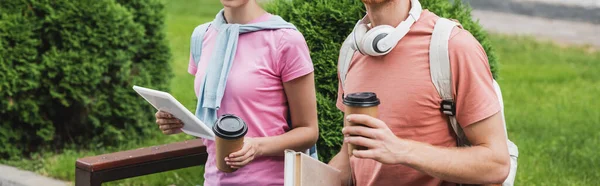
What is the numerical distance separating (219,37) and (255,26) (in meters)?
0.13

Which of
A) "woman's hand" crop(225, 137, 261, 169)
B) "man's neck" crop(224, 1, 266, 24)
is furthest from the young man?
"man's neck" crop(224, 1, 266, 24)

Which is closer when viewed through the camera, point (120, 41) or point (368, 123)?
point (368, 123)

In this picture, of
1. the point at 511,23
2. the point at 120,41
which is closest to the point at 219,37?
the point at 120,41

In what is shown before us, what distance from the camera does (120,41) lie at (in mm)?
7203

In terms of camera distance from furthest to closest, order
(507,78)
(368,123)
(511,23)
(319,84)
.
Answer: (511,23)
(507,78)
(319,84)
(368,123)

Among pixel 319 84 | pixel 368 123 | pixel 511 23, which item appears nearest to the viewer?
pixel 368 123

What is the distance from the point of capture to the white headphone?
2625mm

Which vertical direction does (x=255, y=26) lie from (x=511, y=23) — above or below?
above

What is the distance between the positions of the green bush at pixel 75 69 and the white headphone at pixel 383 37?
465 cm

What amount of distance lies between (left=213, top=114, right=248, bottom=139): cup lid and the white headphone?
1.74 ft

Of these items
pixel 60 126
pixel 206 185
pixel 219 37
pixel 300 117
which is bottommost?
pixel 60 126

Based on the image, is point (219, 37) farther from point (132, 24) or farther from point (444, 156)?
point (132, 24)

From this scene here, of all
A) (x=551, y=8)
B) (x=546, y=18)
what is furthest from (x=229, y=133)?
(x=551, y=8)

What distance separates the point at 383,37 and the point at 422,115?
22cm
